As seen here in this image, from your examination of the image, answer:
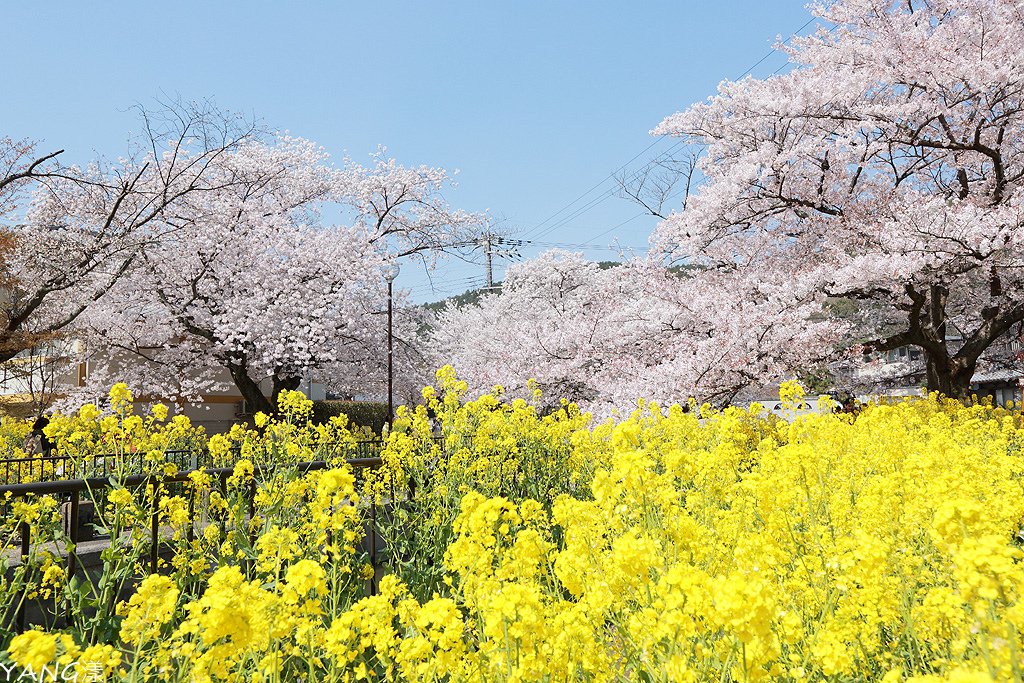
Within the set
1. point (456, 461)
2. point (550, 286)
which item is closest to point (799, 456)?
point (456, 461)

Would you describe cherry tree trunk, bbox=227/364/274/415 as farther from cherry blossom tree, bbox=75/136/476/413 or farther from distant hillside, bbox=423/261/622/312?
distant hillside, bbox=423/261/622/312

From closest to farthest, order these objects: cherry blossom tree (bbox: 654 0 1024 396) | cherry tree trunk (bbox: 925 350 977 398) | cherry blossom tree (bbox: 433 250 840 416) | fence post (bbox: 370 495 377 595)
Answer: fence post (bbox: 370 495 377 595) < cherry blossom tree (bbox: 654 0 1024 396) < cherry blossom tree (bbox: 433 250 840 416) < cherry tree trunk (bbox: 925 350 977 398)

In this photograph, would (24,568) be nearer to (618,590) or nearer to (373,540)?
(373,540)

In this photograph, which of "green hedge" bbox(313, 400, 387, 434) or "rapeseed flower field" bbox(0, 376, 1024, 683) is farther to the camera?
"green hedge" bbox(313, 400, 387, 434)

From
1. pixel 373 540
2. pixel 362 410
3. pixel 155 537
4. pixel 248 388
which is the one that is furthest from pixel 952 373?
pixel 362 410

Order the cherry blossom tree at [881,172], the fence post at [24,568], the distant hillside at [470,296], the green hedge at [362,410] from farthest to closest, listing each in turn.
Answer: the distant hillside at [470,296], the green hedge at [362,410], the cherry blossom tree at [881,172], the fence post at [24,568]

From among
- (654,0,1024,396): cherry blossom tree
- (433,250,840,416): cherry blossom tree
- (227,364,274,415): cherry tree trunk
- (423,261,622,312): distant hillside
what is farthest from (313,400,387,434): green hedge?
(654,0,1024,396): cherry blossom tree

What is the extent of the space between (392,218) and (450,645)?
17.1 meters

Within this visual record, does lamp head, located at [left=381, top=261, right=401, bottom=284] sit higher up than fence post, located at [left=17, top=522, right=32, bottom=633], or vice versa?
lamp head, located at [left=381, top=261, right=401, bottom=284]

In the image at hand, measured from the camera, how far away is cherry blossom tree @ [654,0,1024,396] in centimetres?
873

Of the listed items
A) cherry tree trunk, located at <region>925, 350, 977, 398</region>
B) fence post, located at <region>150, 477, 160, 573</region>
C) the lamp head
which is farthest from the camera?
the lamp head

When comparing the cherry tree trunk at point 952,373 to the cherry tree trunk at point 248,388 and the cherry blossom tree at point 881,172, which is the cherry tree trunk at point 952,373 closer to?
the cherry blossom tree at point 881,172

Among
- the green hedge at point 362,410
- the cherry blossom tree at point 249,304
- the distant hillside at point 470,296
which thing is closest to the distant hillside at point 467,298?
the distant hillside at point 470,296

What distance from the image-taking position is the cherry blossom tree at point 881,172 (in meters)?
8.73
